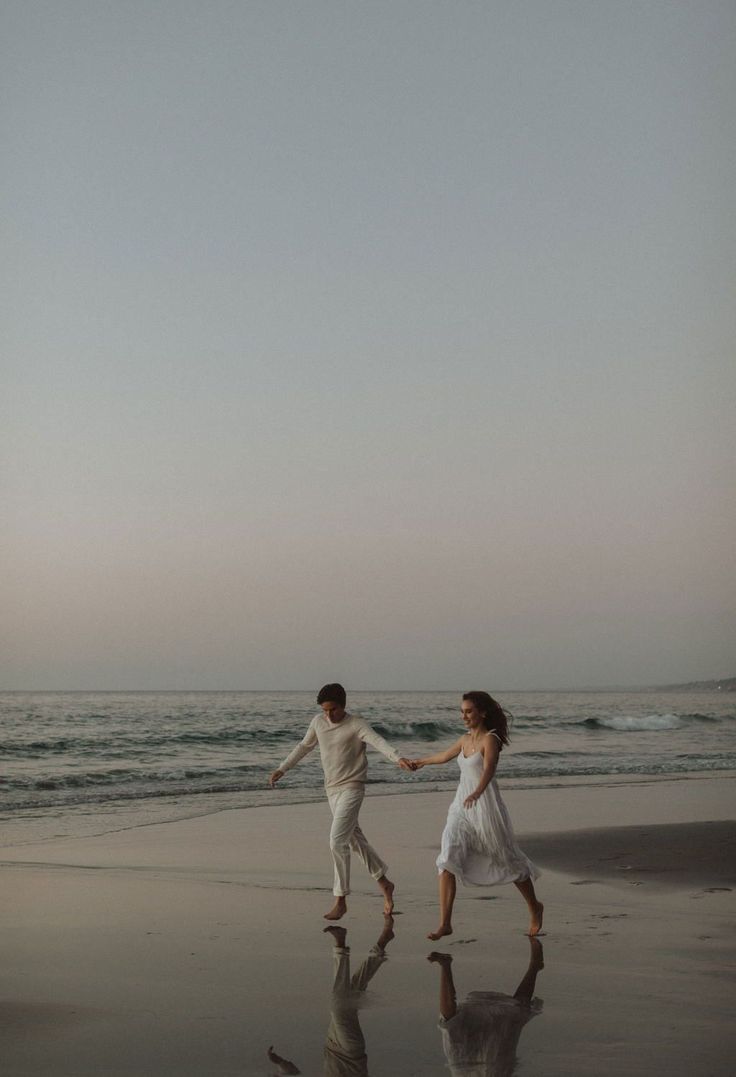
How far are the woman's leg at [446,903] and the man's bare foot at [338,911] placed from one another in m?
0.95

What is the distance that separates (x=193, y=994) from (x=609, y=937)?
Answer: 120 inches

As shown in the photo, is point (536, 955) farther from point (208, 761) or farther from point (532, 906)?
point (208, 761)

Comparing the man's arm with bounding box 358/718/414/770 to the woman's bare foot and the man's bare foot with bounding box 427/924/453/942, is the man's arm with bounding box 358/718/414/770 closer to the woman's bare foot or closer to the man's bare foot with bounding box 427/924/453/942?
the man's bare foot with bounding box 427/924/453/942

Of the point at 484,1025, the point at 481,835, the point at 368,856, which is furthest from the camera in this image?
the point at 368,856

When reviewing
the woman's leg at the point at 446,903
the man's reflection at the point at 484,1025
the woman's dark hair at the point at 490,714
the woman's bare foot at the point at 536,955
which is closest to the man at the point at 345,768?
the woman's dark hair at the point at 490,714

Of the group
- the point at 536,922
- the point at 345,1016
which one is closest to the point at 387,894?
the point at 536,922

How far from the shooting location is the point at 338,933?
7.92 m

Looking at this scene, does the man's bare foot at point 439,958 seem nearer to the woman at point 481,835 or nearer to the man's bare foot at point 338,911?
the woman at point 481,835

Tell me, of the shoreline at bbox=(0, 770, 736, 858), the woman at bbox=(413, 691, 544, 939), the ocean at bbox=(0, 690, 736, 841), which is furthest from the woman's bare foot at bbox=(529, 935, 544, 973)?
the ocean at bbox=(0, 690, 736, 841)

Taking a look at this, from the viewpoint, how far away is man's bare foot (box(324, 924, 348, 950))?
7.57m

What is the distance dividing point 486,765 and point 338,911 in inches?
67.6

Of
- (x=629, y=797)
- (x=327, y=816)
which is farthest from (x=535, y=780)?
(x=327, y=816)

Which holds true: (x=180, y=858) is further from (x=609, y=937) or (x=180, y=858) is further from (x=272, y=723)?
(x=272, y=723)

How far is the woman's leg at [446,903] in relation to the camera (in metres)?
7.62
